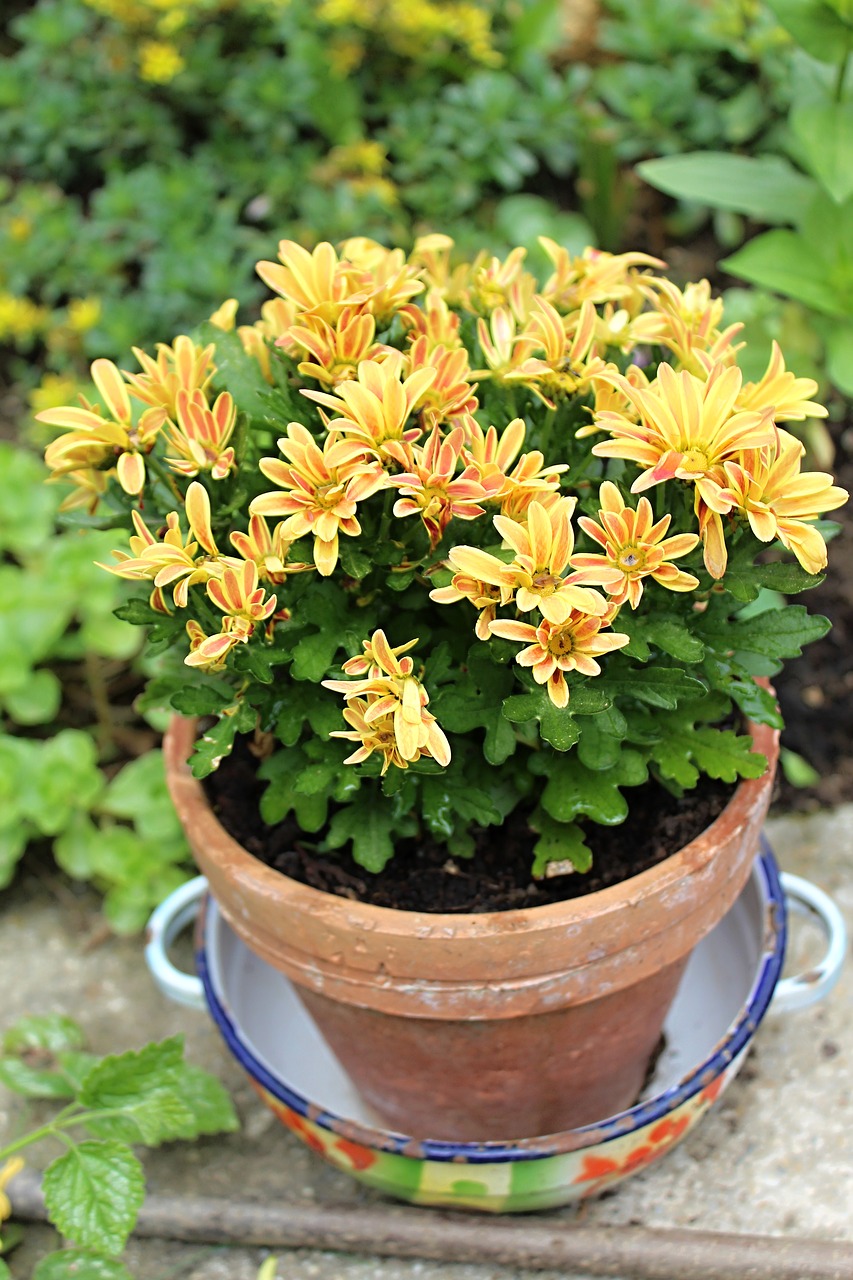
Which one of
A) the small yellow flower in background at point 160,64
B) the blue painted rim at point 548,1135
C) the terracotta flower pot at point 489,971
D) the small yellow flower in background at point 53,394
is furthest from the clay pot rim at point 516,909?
the small yellow flower in background at point 160,64

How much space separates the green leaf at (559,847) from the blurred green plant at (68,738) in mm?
831

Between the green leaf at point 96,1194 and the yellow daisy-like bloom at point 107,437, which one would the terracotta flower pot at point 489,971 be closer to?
the green leaf at point 96,1194

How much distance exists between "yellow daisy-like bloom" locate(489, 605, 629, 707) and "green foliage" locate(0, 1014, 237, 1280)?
2.33 feet

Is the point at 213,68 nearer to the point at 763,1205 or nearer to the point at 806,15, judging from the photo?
the point at 806,15

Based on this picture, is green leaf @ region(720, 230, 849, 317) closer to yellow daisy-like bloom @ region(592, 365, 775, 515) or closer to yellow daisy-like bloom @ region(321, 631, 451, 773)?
yellow daisy-like bloom @ region(592, 365, 775, 515)

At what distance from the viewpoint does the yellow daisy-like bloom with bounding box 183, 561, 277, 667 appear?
971 millimetres

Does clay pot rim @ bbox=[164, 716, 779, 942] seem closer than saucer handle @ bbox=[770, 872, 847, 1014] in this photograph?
Yes

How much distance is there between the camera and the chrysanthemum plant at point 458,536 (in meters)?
0.94

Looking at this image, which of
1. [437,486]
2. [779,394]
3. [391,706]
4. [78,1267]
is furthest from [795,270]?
[78,1267]

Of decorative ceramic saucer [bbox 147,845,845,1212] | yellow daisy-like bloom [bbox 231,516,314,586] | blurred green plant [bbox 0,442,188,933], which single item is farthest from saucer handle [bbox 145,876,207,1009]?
yellow daisy-like bloom [bbox 231,516,314,586]

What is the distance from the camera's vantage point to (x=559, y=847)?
1.13 m

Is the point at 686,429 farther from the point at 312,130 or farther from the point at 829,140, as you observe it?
the point at 312,130

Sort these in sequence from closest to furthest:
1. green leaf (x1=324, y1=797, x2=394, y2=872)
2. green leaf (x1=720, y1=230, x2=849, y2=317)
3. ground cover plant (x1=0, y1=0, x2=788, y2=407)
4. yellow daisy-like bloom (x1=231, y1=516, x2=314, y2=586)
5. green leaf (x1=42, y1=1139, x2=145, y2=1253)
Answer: yellow daisy-like bloom (x1=231, y1=516, x2=314, y2=586) < green leaf (x1=324, y1=797, x2=394, y2=872) < green leaf (x1=42, y1=1139, x2=145, y2=1253) < green leaf (x1=720, y1=230, x2=849, y2=317) < ground cover plant (x1=0, y1=0, x2=788, y2=407)

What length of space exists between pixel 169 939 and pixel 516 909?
0.65 meters
